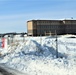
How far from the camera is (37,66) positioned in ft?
60.0

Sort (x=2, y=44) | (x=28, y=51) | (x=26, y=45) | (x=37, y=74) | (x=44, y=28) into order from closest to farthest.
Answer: (x=37, y=74)
(x=28, y=51)
(x=26, y=45)
(x=2, y=44)
(x=44, y=28)

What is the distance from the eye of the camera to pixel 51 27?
12862cm

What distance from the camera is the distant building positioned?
126 m

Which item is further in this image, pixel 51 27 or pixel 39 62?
pixel 51 27

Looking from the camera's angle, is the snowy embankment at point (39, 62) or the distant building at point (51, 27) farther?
the distant building at point (51, 27)

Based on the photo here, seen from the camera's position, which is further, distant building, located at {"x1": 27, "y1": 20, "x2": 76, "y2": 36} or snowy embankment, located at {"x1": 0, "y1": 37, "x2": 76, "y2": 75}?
distant building, located at {"x1": 27, "y1": 20, "x2": 76, "y2": 36}

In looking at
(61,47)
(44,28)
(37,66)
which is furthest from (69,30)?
(37,66)

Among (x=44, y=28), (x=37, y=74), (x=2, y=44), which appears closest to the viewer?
(x=37, y=74)

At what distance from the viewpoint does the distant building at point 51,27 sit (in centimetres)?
12612

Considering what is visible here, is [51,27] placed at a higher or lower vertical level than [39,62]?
higher

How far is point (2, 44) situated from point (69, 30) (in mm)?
95990

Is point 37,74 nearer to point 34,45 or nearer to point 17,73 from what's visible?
point 17,73

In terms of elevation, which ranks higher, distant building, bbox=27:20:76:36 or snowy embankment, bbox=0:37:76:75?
distant building, bbox=27:20:76:36

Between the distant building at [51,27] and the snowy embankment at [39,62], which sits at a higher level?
the distant building at [51,27]
